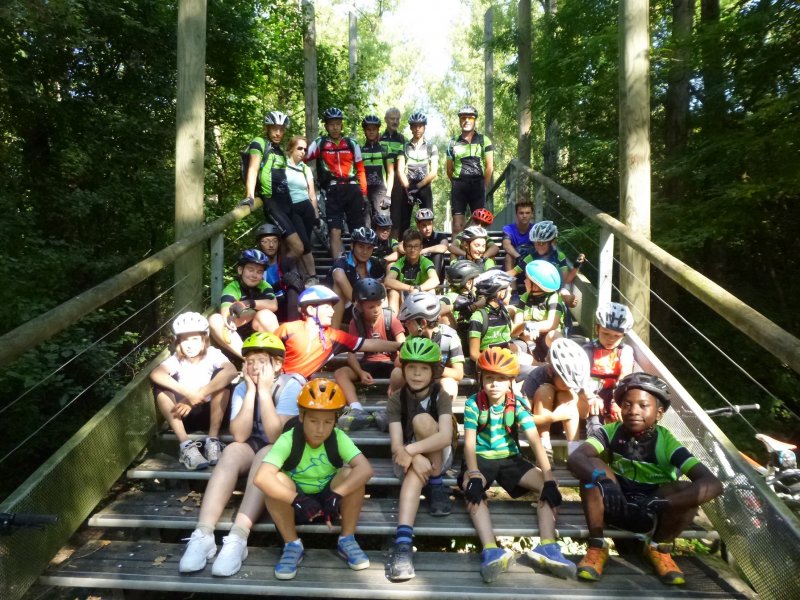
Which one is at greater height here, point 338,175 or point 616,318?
point 338,175

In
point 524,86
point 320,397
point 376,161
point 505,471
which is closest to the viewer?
point 320,397

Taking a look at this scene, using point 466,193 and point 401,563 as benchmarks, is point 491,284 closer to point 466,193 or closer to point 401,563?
point 401,563

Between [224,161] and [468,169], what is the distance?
692 centimetres

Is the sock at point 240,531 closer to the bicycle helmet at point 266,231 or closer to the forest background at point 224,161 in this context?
the bicycle helmet at point 266,231

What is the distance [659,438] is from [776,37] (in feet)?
22.1

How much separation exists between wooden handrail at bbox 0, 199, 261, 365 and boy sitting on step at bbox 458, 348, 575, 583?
7.44 ft

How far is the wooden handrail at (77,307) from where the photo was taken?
313 cm

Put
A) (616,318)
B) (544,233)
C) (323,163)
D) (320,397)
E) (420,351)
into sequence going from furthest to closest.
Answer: (323,163) < (544,233) < (616,318) < (420,351) < (320,397)

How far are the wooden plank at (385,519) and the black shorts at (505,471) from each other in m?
0.14

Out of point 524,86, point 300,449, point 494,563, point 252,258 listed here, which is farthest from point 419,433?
point 524,86

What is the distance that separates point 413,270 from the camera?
6570mm

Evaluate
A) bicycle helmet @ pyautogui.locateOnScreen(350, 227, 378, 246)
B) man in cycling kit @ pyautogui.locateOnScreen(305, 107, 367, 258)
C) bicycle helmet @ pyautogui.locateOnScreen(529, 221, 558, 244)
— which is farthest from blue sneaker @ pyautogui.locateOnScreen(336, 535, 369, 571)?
man in cycling kit @ pyautogui.locateOnScreen(305, 107, 367, 258)

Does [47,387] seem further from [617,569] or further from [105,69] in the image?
[617,569]

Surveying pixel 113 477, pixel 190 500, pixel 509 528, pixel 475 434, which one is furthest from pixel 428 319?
pixel 113 477
